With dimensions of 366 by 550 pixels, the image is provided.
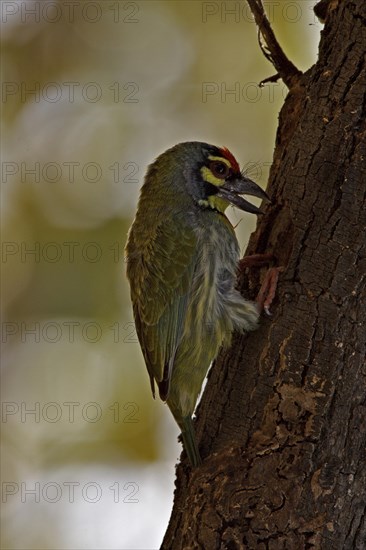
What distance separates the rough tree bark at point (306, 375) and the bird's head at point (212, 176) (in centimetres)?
51

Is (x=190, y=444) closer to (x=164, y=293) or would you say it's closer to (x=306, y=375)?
(x=306, y=375)

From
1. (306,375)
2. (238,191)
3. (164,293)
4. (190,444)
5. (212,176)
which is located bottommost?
(190,444)

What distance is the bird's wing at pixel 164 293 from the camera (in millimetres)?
4387

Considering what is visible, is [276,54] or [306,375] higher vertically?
[276,54]

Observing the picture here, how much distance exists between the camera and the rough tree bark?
3.43 meters

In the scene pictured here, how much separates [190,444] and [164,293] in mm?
821

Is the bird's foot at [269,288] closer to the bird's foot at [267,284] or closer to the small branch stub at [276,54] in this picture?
the bird's foot at [267,284]

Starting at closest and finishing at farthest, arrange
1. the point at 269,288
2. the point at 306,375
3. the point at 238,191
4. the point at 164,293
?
the point at 306,375
the point at 269,288
the point at 164,293
the point at 238,191

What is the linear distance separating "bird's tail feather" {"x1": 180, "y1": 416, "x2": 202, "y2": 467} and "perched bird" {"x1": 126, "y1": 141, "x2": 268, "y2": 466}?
0.14 metres

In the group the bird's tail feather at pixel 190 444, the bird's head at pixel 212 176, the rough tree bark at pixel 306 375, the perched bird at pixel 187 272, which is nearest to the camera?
the rough tree bark at pixel 306 375

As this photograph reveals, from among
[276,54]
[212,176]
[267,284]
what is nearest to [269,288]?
[267,284]

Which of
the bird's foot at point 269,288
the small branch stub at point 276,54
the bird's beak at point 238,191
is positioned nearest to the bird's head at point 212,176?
the bird's beak at point 238,191

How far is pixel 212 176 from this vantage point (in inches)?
182

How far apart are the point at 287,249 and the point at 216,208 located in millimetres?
747
